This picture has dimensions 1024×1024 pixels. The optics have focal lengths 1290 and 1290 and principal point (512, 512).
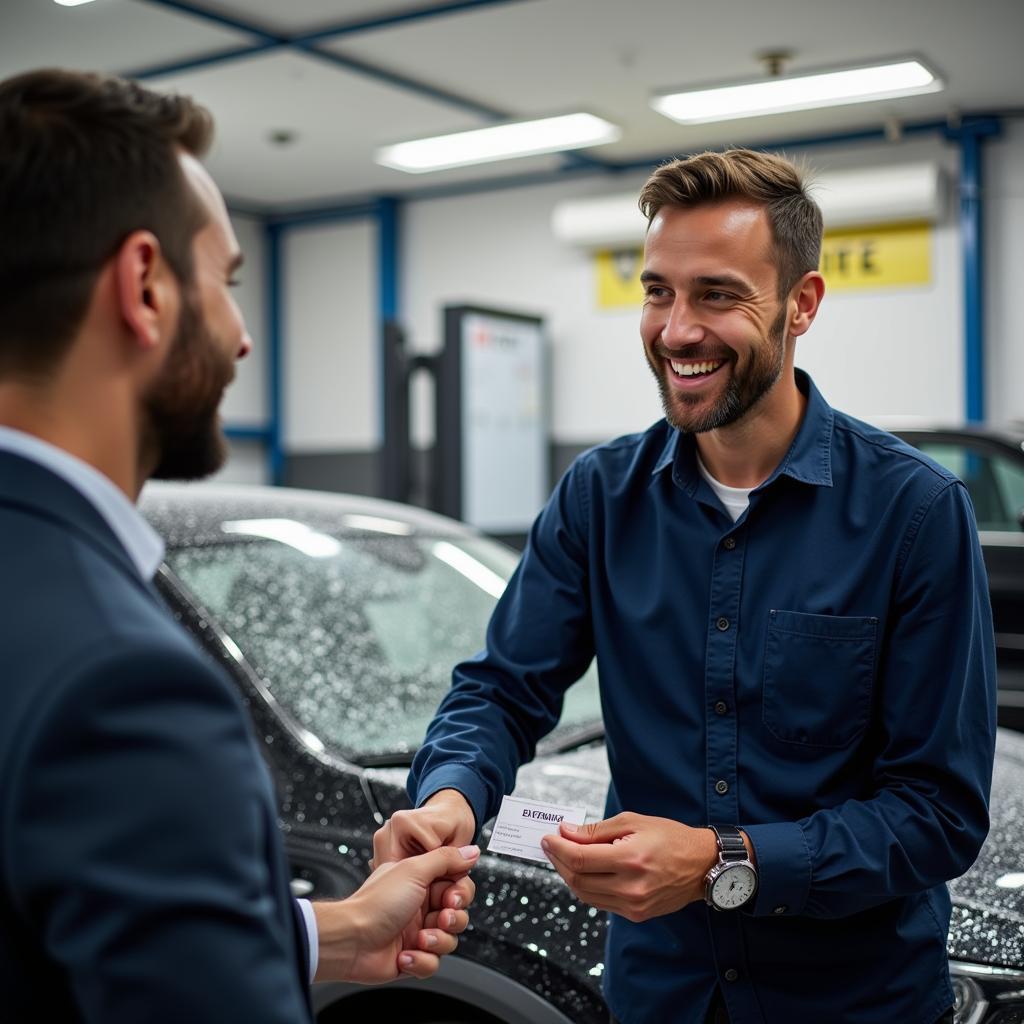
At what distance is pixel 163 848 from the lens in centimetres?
83

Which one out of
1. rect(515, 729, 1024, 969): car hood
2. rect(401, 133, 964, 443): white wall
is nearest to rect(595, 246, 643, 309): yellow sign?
rect(401, 133, 964, 443): white wall

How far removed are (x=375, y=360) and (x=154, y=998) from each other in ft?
36.9

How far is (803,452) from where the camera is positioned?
1.76 m

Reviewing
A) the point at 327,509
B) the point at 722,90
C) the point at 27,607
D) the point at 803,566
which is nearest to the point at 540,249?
the point at 722,90

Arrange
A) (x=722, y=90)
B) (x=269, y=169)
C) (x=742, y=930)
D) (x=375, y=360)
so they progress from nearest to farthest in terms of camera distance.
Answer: (x=742, y=930) → (x=722, y=90) → (x=269, y=169) → (x=375, y=360)

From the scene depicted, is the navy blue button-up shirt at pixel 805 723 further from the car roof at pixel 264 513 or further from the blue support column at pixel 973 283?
the blue support column at pixel 973 283

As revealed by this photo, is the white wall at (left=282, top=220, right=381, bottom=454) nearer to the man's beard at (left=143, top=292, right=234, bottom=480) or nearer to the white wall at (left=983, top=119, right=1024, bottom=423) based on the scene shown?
the white wall at (left=983, top=119, right=1024, bottom=423)

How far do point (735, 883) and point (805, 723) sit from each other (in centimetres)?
23

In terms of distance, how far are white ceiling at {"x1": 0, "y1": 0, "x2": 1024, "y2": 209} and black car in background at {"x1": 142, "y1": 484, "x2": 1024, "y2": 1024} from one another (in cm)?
434

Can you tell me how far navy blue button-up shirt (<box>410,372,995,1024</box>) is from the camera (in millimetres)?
1595

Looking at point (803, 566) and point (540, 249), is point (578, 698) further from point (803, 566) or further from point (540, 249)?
point (540, 249)

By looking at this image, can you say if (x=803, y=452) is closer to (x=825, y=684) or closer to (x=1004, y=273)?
(x=825, y=684)

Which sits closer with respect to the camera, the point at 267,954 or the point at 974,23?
the point at 267,954

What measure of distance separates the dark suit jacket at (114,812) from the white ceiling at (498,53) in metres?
6.36
